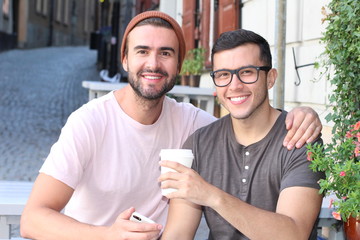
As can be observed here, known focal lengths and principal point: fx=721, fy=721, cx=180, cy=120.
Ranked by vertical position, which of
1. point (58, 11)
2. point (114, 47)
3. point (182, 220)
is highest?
point (58, 11)

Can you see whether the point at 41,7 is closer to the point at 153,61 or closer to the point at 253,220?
the point at 153,61

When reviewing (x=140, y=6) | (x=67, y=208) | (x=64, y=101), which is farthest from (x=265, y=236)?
(x=140, y=6)

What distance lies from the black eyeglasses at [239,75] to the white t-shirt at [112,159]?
1.79ft

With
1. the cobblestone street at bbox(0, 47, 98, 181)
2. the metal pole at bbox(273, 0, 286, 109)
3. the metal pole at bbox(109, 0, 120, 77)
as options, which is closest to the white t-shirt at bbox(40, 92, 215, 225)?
the metal pole at bbox(273, 0, 286, 109)

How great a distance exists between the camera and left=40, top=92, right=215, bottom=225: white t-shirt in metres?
2.87

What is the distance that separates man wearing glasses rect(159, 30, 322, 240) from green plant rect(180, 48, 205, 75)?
6.75 meters

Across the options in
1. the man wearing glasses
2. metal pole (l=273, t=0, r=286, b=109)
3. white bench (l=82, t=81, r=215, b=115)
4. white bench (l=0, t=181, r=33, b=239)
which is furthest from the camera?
white bench (l=82, t=81, r=215, b=115)

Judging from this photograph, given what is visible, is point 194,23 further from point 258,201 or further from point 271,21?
point 258,201

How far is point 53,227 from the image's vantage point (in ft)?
8.63

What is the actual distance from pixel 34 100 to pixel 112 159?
1401 centimetres

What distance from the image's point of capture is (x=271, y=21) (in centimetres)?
625

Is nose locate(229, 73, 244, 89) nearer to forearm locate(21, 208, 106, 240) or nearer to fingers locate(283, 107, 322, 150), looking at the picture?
fingers locate(283, 107, 322, 150)

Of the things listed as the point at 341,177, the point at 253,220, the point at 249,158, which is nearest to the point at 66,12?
the point at 249,158

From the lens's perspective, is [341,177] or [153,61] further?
[153,61]
